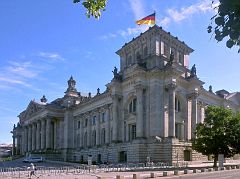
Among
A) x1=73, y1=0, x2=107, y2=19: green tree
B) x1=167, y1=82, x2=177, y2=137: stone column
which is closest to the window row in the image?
x1=167, y1=82, x2=177, y2=137: stone column

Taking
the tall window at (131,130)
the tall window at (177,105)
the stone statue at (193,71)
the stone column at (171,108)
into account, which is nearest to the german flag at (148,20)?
the stone column at (171,108)

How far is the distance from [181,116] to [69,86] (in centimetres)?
4232

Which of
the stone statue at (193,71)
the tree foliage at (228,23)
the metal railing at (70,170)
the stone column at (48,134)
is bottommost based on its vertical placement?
the metal railing at (70,170)

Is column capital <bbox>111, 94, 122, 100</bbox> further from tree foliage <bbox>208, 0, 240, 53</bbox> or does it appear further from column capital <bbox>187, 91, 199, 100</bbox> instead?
tree foliage <bbox>208, 0, 240, 53</bbox>

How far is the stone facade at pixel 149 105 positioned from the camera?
68875mm

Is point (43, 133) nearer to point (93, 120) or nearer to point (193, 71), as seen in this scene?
point (93, 120)

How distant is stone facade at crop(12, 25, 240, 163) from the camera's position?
68.9 metres

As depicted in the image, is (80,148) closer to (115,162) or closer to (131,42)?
(115,162)

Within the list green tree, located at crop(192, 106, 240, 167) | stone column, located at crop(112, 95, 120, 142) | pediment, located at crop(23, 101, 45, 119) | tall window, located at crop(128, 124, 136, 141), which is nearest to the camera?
green tree, located at crop(192, 106, 240, 167)

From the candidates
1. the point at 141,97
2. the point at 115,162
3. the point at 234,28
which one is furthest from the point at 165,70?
the point at 234,28

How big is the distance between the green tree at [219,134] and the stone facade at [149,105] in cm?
818

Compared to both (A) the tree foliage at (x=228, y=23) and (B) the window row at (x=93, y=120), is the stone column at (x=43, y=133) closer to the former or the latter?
(B) the window row at (x=93, y=120)

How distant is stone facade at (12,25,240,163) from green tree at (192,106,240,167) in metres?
8.18

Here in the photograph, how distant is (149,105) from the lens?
233ft
